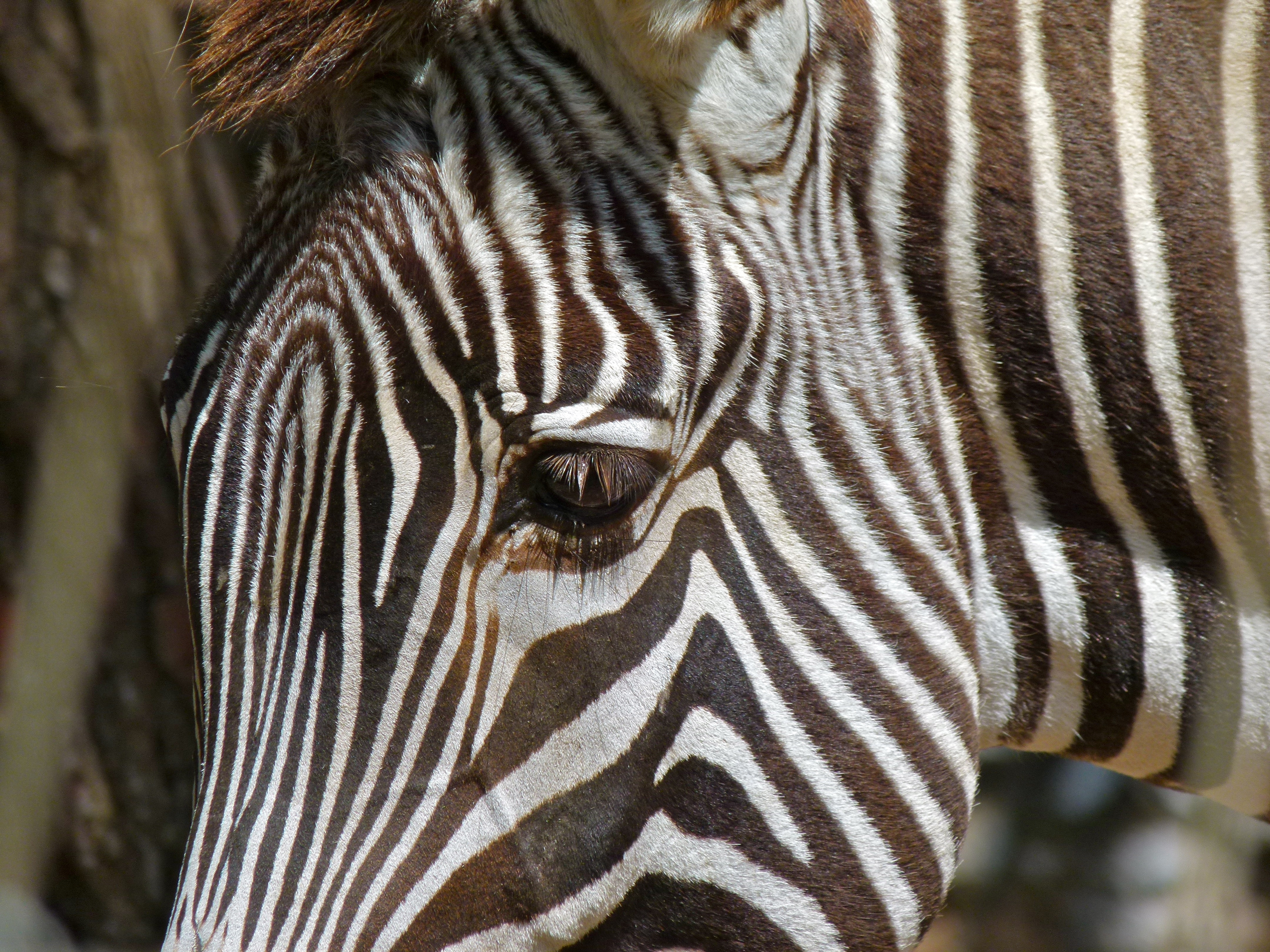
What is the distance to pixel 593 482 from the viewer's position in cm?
159

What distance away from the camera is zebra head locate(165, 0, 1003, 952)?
62.6 inches

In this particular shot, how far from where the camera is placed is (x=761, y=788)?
1.68 metres

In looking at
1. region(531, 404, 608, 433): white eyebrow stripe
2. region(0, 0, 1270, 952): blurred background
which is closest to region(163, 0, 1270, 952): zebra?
region(531, 404, 608, 433): white eyebrow stripe

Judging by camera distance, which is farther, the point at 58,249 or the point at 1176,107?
the point at 58,249


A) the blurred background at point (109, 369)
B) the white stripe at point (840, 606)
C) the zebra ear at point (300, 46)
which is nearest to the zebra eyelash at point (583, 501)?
the white stripe at point (840, 606)

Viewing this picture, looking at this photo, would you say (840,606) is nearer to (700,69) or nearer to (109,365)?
(700,69)

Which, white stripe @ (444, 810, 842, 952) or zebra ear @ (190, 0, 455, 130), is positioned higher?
zebra ear @ (190, 0, 455, 130)

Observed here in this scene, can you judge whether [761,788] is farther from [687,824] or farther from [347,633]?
[347,633]

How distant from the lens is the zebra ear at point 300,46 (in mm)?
1627

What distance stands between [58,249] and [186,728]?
5.54 feet

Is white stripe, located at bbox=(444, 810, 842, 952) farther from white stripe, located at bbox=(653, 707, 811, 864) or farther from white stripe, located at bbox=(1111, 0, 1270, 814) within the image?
white stripe, located at bbox=(1111, 0, 1270, 814)

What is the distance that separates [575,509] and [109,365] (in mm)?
2680

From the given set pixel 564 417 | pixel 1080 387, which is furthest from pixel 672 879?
pixel 1080 387

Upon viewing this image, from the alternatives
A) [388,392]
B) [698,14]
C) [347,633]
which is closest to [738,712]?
[347,633]
